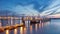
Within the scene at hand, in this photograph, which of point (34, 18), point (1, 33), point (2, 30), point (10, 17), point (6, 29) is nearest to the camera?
point (1, 33)

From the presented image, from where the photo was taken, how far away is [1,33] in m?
13.4

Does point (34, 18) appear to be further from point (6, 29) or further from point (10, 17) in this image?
point (6, 29)

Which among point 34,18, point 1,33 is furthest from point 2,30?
point 34,18

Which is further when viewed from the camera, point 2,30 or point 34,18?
point 34,18

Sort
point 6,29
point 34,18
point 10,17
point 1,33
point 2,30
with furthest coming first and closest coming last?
point 34,18
point 10,17
point 6,29
point 2,30
point 1,33

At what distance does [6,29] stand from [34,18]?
2762 centimetres

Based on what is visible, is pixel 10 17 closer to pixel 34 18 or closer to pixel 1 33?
pixel 34 18

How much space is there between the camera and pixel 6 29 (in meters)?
15.3

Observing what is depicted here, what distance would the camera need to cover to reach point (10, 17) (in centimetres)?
3666

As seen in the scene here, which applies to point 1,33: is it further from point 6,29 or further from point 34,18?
point 34,18

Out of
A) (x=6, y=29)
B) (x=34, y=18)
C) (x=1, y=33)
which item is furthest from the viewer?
(x=34, y=18)

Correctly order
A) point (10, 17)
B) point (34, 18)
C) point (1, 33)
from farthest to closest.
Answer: point (34, 18), point (10, 17), point (1, 33)

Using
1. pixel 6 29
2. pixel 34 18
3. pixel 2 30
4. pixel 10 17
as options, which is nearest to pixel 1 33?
pixel 2 30

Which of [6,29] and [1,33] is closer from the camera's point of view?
[1,33]
